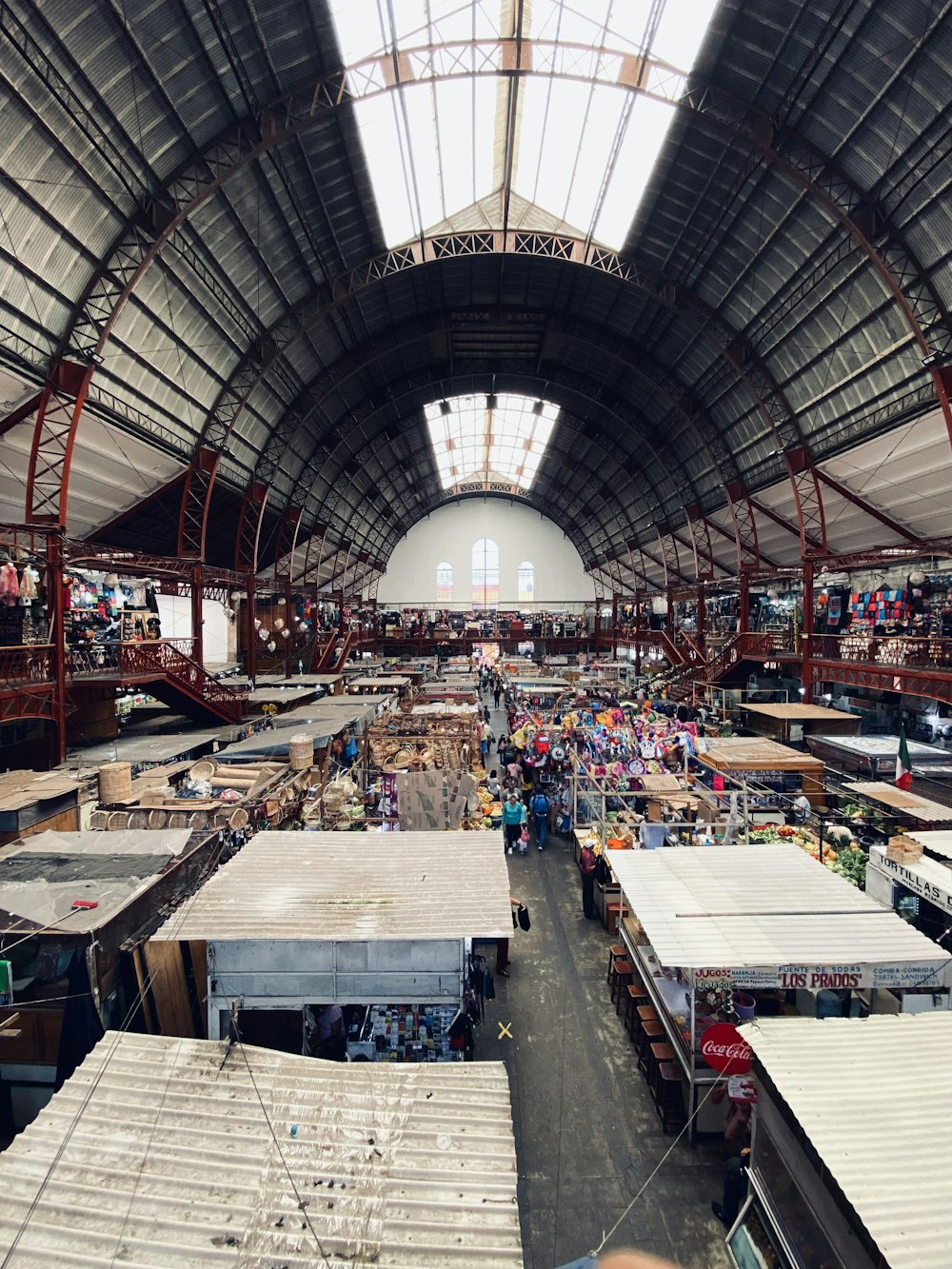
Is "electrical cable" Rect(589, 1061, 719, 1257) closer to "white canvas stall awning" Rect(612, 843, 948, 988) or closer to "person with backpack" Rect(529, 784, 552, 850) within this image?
"white canvas stall awning" Rect(612, 843, 948, 988)

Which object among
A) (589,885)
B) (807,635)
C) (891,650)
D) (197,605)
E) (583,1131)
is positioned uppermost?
(197,605)

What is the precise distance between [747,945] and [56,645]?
13.9 meters

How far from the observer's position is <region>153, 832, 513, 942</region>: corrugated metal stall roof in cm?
527

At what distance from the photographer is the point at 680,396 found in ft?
81.4

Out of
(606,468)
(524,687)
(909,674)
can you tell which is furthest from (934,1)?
(606,468)

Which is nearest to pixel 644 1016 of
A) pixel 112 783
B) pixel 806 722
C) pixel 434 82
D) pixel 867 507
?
pixel 112 783

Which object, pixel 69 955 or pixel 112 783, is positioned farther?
pixel 112 783

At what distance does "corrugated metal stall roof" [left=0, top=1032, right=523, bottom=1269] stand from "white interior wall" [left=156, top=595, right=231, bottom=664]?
71.6 ft

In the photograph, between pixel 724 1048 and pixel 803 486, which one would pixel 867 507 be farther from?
pixel 724 1048

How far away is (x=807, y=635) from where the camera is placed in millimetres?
20391

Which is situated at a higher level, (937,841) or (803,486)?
(803,486)

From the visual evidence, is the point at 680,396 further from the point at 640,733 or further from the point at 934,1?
the point at 640,733

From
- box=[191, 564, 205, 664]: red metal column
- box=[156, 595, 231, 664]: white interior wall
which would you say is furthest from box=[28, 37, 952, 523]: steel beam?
box=[156, 595, 231, 664]: white interior wall

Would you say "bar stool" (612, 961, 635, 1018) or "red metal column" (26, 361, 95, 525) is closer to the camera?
"bar stool" (612, 961, 635, 1018)
